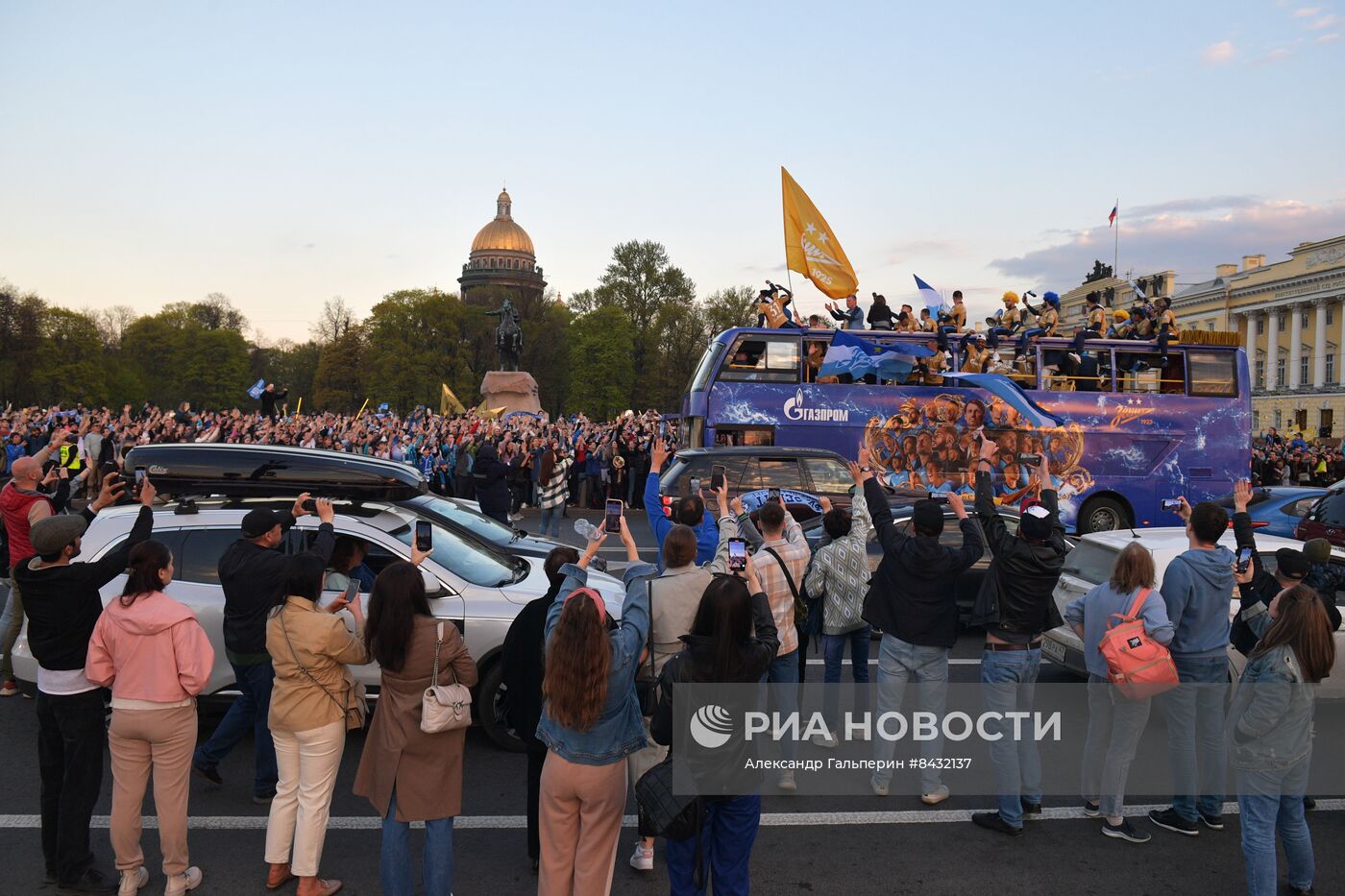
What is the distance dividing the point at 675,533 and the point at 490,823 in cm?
226

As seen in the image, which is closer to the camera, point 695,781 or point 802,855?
point 695,781

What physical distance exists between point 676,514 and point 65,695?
319 centimetres

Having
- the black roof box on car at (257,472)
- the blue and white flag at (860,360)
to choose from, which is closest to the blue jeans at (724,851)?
the black roof box on car at (257,472)

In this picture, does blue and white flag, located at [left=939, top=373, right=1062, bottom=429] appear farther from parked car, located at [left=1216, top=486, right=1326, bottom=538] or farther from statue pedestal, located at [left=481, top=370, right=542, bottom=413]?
statue pedestal, located at [left=481, top=370, right=542, bottom=413]

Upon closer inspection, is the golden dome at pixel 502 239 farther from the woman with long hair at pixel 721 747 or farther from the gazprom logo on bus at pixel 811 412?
the woman with long hair at pixel 721 747

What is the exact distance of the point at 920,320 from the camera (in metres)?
16.4

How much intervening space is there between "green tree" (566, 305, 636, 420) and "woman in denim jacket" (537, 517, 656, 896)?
62.8m

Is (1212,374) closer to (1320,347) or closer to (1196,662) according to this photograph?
(1196,662)

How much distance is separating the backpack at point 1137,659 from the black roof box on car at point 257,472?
496 cm

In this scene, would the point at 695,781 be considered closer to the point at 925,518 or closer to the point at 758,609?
the point at 758,609

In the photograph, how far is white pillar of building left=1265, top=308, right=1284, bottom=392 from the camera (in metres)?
75.4

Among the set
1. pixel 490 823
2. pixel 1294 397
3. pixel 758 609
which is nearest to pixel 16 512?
pixel 490 823

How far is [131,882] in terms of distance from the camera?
4.23 metres

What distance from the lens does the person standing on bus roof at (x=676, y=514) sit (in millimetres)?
5141
